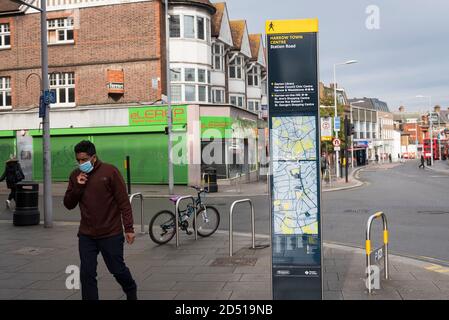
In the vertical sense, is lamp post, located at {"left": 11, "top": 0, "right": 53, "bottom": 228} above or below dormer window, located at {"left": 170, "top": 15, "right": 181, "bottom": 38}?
below

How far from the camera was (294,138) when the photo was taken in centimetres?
511

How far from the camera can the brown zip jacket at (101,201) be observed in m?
5.00

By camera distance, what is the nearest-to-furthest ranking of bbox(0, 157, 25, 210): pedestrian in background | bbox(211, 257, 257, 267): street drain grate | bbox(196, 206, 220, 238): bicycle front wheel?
bbox(211, 257, 257, 267): street drain grate
bbox(196, 206, 220, 238): bicycle front wheel
bbox(0, 157, 25, 210): pedestrian in background

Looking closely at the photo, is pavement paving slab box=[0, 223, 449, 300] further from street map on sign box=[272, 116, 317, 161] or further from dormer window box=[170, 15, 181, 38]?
dormer window box=[170, 15, 181, 38]

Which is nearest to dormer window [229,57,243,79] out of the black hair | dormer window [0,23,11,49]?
dormer window [0,23,11,49]

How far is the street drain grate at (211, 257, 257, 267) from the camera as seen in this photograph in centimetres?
772

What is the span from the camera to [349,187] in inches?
992

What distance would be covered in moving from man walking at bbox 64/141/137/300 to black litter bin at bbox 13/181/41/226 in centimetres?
769

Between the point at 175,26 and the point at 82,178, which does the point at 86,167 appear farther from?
the point at 175,26

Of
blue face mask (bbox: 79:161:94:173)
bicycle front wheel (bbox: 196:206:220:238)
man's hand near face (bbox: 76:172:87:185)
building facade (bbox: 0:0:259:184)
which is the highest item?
building facade (bbox: 0:0:259:184)

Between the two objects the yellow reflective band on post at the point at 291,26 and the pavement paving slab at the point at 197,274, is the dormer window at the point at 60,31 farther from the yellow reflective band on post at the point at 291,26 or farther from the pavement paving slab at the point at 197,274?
the yellow reflective band on post at the point at 291,26

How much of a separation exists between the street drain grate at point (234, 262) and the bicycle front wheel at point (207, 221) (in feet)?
7.84
